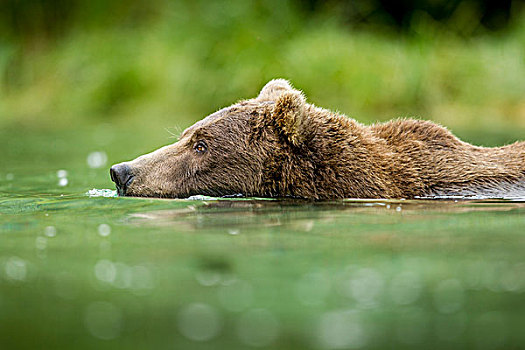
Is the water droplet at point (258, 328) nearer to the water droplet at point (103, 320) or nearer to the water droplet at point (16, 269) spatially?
the water droplet at point (103, 320)

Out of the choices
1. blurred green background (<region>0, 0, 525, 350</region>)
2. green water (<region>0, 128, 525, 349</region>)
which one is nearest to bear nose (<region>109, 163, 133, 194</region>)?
blurred green background (<region>0, 0, 525, 350</region>)

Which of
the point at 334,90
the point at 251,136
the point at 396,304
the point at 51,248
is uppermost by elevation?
the point at 334,90

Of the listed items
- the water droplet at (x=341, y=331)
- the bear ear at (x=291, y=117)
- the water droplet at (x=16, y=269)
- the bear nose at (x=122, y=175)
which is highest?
the bear ear at (x=291, y=117)

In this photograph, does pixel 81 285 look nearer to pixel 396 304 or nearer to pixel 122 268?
pixel 122 268

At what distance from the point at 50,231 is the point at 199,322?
2.06 meters

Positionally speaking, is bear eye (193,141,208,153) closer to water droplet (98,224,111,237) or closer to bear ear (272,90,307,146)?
bear ear (272,90,307,146)

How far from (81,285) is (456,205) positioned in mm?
3195

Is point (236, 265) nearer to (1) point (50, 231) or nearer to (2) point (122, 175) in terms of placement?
(1) point (50, 231)

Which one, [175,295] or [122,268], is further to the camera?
[122,268]

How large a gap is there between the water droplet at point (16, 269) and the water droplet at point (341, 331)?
1.46 metres

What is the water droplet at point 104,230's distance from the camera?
4.32 m

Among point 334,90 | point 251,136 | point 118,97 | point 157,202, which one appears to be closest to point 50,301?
point 157,202

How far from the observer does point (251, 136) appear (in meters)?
6.00

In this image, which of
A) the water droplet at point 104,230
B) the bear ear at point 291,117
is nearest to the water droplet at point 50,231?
the water droplet at point 104,230
